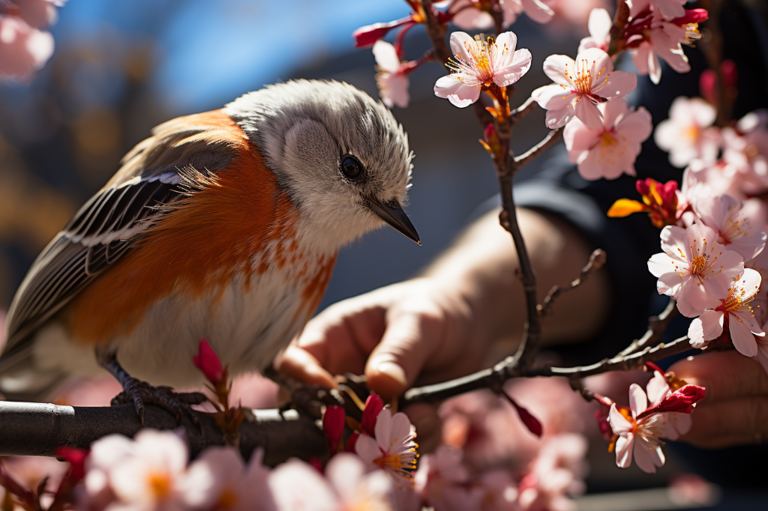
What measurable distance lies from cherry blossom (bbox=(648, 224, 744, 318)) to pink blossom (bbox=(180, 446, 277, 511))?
0.43m

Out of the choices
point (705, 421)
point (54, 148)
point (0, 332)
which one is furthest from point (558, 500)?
point (54, 148)

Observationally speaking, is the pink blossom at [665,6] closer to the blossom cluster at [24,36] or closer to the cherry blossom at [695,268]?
the cherry blossom at [695,268]

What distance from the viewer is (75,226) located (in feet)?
3.51

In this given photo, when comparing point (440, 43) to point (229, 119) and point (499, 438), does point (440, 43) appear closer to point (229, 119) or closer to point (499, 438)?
A: point (229, 119)

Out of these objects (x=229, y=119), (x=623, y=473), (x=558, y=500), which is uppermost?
(x=229, y=119)

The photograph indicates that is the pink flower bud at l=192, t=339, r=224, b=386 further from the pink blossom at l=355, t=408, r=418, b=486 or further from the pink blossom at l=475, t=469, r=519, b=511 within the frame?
the pink blossom at l=475, t=469, r=519, b=511

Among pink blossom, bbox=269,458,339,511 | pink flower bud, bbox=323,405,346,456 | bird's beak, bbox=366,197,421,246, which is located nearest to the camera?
pink blossom, bbox=269,458,339,511

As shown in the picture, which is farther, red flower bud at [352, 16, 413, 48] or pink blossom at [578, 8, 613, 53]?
red flower bud at [352, 16, 413, 48]

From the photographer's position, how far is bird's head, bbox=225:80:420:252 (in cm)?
98

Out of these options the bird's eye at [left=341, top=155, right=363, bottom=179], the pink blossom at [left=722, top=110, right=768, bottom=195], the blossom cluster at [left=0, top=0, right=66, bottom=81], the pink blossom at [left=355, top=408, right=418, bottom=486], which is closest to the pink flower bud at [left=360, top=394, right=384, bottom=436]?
the pink blossom at [left=355, top=408, right=418, bottom=486]

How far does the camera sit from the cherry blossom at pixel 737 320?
0.54 metres

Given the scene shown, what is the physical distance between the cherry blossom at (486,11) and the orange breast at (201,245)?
425 mm

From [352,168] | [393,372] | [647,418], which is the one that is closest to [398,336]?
[393,372]

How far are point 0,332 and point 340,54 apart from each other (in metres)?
4.10
